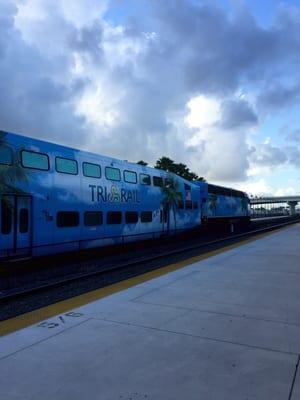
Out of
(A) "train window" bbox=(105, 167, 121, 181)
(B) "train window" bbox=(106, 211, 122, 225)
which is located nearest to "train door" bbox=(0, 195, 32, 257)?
(B) "train window" bbox=(106, 211, 122, 225)

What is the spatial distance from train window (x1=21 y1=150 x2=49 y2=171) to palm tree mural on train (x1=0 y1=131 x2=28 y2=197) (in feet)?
0.87

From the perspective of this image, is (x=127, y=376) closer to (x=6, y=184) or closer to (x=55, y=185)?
(x=6, y=184)

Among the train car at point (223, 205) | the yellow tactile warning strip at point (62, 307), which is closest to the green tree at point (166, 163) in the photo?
the train car at point (223, 205)

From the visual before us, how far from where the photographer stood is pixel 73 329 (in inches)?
224

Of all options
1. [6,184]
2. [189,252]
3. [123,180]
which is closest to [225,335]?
[6,184]

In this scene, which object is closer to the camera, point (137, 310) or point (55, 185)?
point (137, 310)

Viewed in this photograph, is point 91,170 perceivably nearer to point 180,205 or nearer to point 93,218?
point 93,218

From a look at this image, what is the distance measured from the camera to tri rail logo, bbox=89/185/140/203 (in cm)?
1567

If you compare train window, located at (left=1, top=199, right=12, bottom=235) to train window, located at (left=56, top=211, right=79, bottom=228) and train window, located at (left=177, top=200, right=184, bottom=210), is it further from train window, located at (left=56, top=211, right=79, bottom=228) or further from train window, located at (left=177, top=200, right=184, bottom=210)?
train window, located at (left=177, top=200, right=184, bottom=210)

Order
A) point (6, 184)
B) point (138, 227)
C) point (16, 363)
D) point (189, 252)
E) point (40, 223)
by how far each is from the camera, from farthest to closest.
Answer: point (138, 227) < point (189, 252) < point (40, 223) < point (6, 184) < point (16, 363)

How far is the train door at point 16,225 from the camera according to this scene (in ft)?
38.2

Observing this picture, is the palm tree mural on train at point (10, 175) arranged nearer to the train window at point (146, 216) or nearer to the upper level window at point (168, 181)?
the train window at point (146, 216)

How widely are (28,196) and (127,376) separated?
9186 millimetres

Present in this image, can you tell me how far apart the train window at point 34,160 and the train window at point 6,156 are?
45 cm
